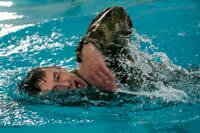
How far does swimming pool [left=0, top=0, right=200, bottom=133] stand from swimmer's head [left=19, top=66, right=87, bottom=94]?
13 cm

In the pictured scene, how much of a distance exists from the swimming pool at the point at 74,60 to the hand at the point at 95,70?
0.13m

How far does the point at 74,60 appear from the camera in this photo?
5465 mm

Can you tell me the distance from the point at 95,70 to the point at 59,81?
32cm

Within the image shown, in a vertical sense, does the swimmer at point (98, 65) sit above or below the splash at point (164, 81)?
above

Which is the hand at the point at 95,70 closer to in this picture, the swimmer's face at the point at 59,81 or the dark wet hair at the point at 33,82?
the swimmer's face at the point at 59,81

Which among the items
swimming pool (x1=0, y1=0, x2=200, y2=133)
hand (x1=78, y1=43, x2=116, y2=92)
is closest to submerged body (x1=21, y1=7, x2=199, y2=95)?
hand (x1=78, y1=43, x2=116, y2=92)

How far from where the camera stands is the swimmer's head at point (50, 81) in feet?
11.6

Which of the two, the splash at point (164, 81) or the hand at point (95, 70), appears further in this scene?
the splash at point (164, 81)

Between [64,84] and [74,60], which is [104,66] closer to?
[64,84]

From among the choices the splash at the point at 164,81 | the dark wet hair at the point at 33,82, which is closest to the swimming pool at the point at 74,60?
the splash at the point at 164,81

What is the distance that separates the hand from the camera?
139 inches

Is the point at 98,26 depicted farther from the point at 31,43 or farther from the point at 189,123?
the point at 31,43

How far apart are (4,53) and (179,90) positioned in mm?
2694

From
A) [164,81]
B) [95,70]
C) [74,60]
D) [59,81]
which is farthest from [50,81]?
[74,60]
